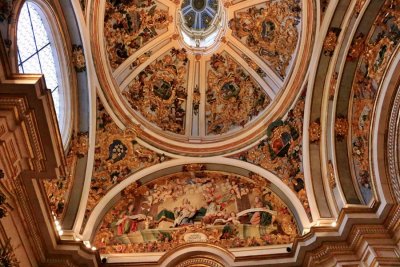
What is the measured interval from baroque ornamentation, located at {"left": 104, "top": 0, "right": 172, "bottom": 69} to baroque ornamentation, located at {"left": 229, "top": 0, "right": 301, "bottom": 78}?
2358 millimetres

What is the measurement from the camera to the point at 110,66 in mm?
14344

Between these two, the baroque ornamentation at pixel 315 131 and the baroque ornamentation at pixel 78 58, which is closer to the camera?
the baroque ornamentation at pixel 78 58

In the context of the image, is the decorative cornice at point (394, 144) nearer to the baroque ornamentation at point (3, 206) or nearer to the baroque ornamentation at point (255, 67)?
the baroque ornamentation at point (255, 67)

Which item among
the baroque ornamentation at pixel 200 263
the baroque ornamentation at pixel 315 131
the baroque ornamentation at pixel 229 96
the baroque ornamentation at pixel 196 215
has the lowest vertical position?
the baroque ornamentation at pixel 200 263

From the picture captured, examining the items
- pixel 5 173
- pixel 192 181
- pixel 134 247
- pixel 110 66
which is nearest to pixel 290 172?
pixel 192 181

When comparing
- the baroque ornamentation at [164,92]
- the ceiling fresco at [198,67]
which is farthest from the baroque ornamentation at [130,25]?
the baroque ornamentation at [164,92]

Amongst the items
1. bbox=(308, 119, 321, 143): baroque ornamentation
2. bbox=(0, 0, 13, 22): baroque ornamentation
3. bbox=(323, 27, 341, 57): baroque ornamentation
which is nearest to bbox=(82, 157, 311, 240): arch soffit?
bbox=(308, 119, 321, 143): baroque ornamentation

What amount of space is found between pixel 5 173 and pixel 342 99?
8.32 metres

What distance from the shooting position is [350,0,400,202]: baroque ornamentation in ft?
37.1

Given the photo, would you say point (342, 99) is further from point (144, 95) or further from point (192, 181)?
point (144, 95)

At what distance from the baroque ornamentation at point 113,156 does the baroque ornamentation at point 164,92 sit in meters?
1.15

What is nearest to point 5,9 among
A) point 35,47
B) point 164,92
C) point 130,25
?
point 35,47

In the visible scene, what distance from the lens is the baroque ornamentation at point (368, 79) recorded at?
37.1 ft

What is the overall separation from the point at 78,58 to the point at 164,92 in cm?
350
